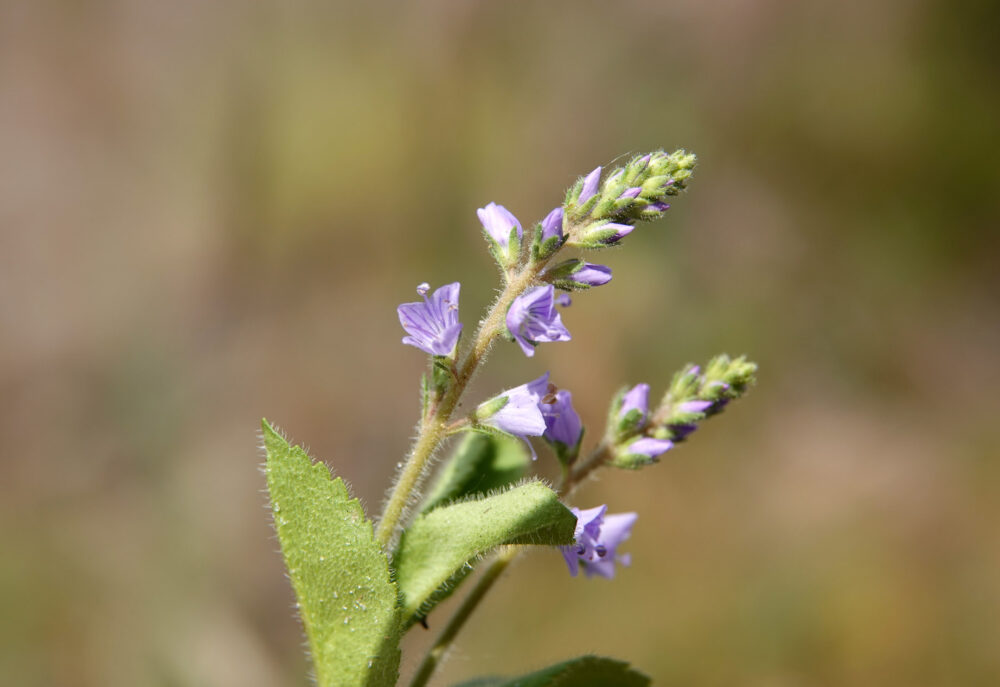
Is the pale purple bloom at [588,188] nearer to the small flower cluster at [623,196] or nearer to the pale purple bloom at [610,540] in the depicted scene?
the small flower cluster at [623,196]

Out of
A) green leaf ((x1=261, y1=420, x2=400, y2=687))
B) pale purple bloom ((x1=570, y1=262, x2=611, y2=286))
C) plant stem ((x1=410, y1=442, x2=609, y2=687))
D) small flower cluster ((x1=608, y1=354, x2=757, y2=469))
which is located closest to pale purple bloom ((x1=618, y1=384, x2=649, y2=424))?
small flower cluster ((x1=608, y1=354, x2=757, y2=469))

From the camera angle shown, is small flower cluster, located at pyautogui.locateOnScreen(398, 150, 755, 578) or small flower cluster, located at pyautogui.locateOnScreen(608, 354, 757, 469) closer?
small flower cluster, located at pyautogui.locateOnScreen(398, 150, 755, 578)

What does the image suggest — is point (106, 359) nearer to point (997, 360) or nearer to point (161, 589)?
point (161, 589)

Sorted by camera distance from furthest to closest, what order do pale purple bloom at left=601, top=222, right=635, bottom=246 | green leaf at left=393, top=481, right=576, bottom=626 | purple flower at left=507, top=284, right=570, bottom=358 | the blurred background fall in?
1. the blurred background
2. pale purple bloom at left=601, top=222, right=635, bottom=246
3. purple flower at left=507, top=284, right=570, bottom=358
4. green leaf at left=393, top=481, right=576, bottom=626

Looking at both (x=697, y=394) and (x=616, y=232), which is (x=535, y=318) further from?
(x=697, y=394)

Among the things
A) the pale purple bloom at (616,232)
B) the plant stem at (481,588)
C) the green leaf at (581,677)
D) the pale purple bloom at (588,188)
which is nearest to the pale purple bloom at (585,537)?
the plant stem at (481,588)

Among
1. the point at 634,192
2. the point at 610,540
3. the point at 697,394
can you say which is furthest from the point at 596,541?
the point at 634,192

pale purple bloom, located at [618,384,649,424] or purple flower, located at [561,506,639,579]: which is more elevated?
pale purple bloom, located at [618,384,649,424]

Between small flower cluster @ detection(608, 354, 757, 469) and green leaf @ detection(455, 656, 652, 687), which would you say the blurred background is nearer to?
green leaf @ detection(455, 656, 652, 687)
